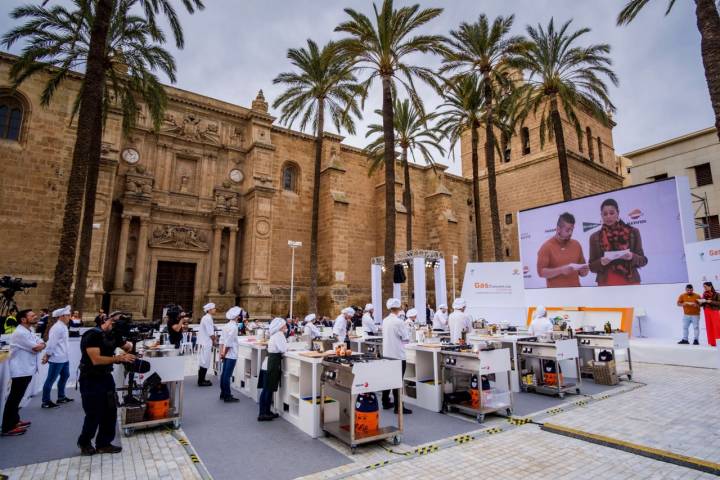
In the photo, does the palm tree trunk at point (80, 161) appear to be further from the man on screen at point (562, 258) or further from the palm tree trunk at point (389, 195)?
the man on screen at point (562, 258)

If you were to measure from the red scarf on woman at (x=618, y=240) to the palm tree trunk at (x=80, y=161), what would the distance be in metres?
18.3

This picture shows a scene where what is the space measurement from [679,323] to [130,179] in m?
23.9

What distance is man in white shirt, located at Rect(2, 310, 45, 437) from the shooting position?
17.2 ft

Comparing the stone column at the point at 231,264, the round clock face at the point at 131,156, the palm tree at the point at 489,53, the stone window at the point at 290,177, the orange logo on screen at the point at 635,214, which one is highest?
the palm tree at the point at 489,53

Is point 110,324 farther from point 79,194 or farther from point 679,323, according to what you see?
point 679,323

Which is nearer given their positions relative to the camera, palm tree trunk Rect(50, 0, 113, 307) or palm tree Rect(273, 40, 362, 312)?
palm tree trunk Rect(50, 0, 113, 307)

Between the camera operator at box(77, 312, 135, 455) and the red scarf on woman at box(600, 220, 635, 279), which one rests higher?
the red scarf on woman at box(600, 220, 635, 279)

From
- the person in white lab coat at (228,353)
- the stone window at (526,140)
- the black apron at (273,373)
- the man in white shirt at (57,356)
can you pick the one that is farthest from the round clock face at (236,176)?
the stone window at (526,140)

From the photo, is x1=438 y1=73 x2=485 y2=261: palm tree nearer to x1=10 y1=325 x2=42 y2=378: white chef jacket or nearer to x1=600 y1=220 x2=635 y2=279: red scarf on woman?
x1=600 y1=220 x2=635 y2=279: red scarf on woman

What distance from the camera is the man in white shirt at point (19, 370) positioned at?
5.25m

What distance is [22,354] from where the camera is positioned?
218 inches

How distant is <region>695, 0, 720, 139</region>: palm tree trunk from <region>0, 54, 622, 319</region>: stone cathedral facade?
17115mm

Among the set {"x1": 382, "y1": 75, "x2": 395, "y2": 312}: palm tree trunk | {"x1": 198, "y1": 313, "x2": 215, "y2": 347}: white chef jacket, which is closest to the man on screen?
{"x1": 382, "y1": 75, "x2": 395, "y2": 312}: palm tree trunk

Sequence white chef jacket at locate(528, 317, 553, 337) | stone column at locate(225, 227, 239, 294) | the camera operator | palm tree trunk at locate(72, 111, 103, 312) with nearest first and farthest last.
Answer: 1. the camera operator
2. white chef jacket at locate(528, 317, 553, 337)
3. palm tree trunk at locate(72, 111, 103, 312)
4. stone column at locate(225, 227, 239, 294)
